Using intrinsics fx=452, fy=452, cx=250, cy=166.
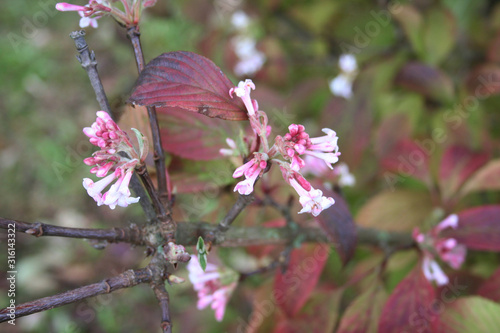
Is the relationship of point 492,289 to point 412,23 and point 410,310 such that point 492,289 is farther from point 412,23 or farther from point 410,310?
point 412,23

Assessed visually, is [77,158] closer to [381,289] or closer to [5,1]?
[5,1]

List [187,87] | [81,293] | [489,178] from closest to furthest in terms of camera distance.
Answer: [81,293]
[187,87]
[489,178]

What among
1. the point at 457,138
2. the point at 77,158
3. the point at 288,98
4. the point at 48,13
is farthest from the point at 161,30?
the point at 457,138

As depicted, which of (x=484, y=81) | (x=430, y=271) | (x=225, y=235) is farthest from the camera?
(x=484, y=81)

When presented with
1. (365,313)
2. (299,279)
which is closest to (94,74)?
(299,279)

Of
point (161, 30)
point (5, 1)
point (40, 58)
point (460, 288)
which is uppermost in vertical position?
point (5, 1)

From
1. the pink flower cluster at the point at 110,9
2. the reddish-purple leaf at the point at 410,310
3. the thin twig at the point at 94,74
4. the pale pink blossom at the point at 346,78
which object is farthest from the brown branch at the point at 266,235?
the pale pink blossom at the point at 346,78
